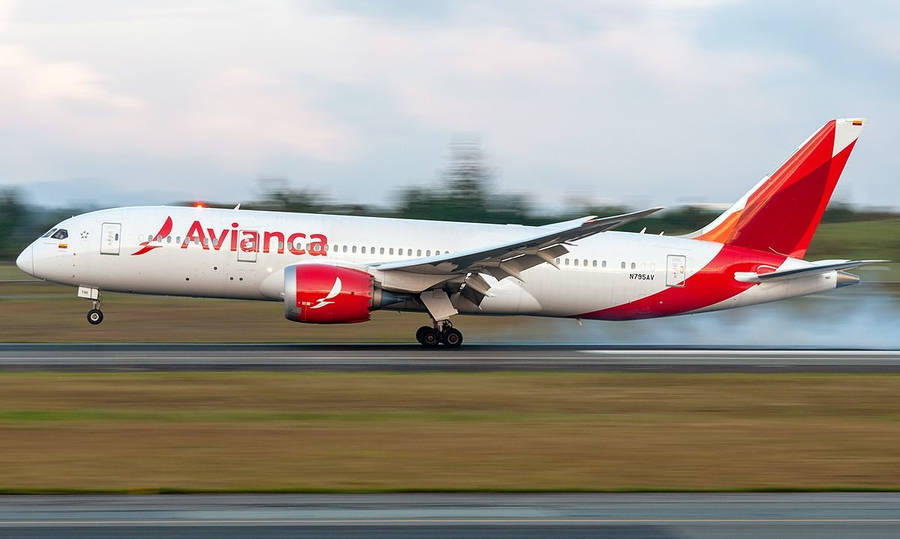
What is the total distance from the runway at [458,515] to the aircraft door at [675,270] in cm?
1712

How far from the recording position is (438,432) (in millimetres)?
14141

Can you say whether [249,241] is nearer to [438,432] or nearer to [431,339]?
[431,339]

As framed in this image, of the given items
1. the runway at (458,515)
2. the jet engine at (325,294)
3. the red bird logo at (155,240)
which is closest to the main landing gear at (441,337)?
the jet engine at (325,294)

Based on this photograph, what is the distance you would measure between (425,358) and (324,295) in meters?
2.78

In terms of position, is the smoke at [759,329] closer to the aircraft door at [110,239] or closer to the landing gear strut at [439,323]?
the landing gear strut at [439,323]

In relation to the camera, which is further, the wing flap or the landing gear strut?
the landing gear strut

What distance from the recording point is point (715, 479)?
11.3 meters

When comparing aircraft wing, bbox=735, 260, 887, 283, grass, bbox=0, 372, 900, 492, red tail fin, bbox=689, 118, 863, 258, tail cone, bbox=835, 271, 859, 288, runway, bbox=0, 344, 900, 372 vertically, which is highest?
red tail fin, bbox=689, 118, 863, 258

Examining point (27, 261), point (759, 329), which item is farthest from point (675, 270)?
point (27, 261)

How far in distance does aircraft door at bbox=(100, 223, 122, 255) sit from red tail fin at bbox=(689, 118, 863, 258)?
1601 cm

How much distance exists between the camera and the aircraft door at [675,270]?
27.6 m

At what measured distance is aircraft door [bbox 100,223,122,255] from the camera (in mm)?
25922

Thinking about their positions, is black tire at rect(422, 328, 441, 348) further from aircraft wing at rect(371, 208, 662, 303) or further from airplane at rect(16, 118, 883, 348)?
aircraft wing at rect(371, 208, 662, 303)

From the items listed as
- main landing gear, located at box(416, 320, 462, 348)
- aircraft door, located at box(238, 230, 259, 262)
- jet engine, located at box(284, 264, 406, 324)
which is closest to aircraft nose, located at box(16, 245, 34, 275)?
aircraft door, located at box(238, 230, 259, 262)
